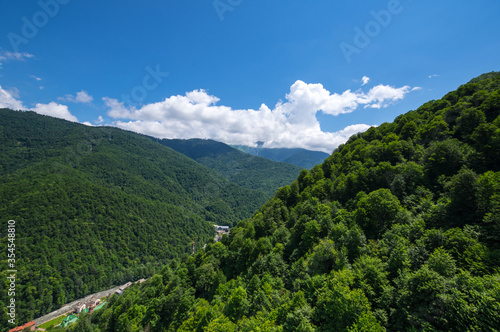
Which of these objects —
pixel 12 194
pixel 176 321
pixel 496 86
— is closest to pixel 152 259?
pixel 12 194

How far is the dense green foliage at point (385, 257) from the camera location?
1521cm

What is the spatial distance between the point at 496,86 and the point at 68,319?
176854 millimetres

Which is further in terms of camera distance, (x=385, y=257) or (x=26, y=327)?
(x=26, y=327)

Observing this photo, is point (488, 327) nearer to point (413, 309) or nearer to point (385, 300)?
point (413, 309)

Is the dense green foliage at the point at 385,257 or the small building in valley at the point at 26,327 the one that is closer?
the dense green foliage at the point at 385,257

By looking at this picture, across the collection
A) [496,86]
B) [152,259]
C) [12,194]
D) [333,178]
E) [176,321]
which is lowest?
[152,259]

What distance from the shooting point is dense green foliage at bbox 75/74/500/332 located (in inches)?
599

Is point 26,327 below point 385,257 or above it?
below

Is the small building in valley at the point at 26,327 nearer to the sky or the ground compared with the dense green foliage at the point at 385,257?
nearer to the ground

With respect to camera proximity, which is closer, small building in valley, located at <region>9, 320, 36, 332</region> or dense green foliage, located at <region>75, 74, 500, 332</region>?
dense green foliage, located at <region>75, 74, 500, 332</region>

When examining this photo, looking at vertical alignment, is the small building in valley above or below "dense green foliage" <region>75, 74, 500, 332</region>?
below

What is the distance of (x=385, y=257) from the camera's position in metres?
23.1

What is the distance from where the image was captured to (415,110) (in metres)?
64.3

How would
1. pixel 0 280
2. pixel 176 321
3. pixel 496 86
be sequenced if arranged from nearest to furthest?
pixel 176 321
pixel 496 86
pixel 0 280
